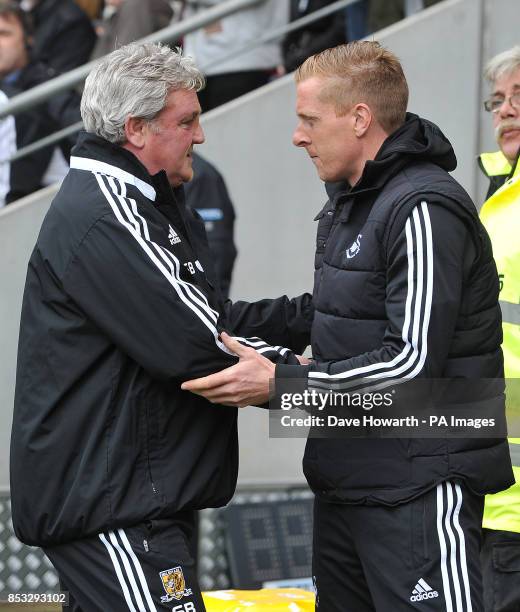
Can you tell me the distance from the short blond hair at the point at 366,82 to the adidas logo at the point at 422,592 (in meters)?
1.22

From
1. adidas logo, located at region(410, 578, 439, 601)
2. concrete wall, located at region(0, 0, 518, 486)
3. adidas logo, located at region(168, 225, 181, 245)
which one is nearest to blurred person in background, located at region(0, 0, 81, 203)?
concrete wall, located at region(0, 0, 518, 486)

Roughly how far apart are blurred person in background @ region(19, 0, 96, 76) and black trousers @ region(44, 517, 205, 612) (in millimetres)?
4735

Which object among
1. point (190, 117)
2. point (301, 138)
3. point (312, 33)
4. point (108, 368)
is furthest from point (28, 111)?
point (108, 368)

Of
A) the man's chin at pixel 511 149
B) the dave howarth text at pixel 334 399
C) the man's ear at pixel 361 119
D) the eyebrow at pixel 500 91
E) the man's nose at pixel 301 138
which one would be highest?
the man's ear at pixel 361 119

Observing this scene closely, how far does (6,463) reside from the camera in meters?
6.56

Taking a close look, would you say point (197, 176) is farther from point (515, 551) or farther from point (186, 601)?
point (186, 601)

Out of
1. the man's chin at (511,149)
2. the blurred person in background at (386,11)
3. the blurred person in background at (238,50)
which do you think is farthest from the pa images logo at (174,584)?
the blurred person in background at (386,11)

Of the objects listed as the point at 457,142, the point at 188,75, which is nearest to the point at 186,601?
the point at 188,75

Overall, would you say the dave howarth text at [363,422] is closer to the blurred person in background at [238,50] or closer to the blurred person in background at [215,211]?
the blurred person in background at [215,211]

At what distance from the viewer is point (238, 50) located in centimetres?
674

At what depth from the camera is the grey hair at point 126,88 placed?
3.24m

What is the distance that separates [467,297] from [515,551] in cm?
117

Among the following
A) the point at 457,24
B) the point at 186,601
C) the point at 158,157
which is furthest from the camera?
the point at 457,24

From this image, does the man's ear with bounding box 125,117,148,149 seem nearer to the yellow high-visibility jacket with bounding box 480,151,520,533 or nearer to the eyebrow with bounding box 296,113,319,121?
the eyebrow with bounding box 296,113,319,121
